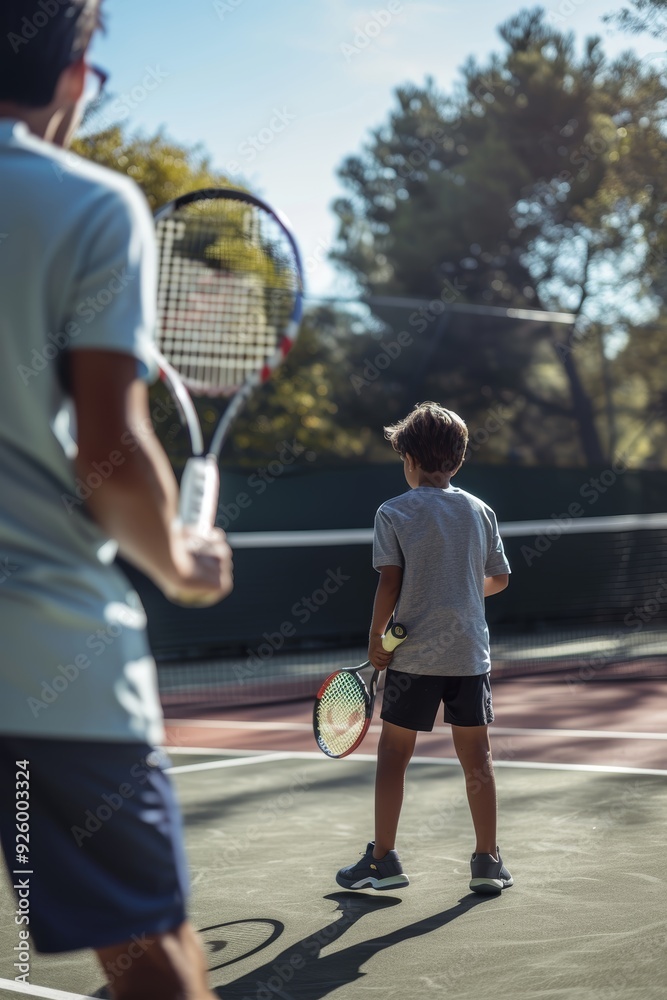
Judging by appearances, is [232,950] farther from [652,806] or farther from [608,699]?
[608,699]

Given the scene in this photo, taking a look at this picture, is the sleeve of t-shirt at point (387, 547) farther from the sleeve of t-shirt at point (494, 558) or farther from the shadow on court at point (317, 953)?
the shadow on court at point (317, 953)

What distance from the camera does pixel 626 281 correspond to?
20.2 m

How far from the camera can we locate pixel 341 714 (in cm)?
397

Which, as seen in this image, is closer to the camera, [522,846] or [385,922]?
→ [385,922]

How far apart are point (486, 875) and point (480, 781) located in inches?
11.5

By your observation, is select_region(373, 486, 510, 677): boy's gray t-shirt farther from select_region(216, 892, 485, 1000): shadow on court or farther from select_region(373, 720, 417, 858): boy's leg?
select_region(216, 892, 485, 1000): shadow on court

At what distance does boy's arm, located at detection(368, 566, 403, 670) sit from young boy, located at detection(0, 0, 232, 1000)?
2.25 meters

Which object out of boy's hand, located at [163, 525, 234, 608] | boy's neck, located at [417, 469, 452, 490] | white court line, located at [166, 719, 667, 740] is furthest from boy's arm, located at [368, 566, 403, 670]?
white court line, located at [166, 719, 667, 740]

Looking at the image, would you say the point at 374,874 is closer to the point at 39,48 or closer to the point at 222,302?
the point at 222,302

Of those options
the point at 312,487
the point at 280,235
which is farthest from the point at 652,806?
the point at 312,487

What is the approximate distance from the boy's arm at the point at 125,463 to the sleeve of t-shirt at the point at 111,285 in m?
0.02

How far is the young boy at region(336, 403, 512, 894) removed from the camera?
12.3ft

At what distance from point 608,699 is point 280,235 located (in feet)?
20.5

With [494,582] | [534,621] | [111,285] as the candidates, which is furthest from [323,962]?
[534,621]
